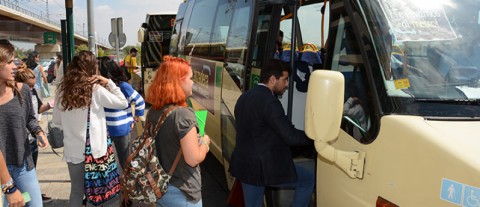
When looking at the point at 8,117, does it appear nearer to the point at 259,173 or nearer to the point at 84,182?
the point at 84,182

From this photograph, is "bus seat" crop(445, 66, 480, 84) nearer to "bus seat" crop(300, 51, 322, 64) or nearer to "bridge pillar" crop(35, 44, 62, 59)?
"bus seat" crop(300, 51, 322, 64)

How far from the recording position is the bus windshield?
8.00ft

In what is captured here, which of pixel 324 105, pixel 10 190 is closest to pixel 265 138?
pixel 324 105

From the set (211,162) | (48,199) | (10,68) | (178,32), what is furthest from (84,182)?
(178,32)

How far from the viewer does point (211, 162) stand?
7414 millimetres

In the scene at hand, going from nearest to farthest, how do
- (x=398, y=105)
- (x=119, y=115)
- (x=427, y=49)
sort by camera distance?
(x=398, y=105), (x=427, y=49), (x=119, y=115)

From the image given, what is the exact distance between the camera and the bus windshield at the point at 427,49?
2.44 metres

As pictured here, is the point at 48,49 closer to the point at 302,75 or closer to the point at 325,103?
the point at 302,75

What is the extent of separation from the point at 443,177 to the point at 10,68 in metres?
2.91

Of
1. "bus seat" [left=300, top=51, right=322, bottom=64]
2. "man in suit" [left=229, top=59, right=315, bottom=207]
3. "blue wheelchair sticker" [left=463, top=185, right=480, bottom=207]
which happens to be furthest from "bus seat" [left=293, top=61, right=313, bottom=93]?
"blue wheelchair sticker" [left=463, top=185, right=480, bottom=207]

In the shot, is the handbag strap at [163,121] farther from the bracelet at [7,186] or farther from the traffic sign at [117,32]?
the traffic sign at [117,32]

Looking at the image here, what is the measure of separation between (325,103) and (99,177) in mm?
2370

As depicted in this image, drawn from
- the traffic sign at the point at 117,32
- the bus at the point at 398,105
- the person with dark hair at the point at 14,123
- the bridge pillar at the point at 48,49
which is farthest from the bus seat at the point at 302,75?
the bridge pillar at the point at 48,49

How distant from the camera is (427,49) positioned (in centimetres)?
252
